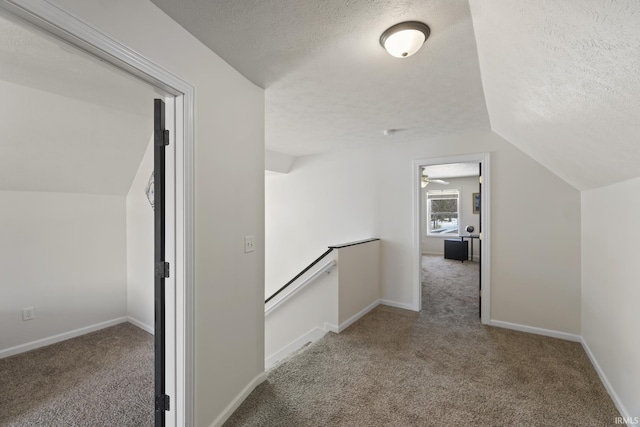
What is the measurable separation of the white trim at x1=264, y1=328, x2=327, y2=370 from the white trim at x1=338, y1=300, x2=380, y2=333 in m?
0.21

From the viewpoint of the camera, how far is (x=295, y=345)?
3.46 meters

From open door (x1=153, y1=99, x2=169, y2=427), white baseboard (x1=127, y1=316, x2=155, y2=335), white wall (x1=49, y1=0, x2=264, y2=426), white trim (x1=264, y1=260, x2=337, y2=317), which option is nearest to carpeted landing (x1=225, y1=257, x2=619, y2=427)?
white wall (x1=49, y1=0, x2=264, y2=426)

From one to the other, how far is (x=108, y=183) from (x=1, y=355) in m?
1.84

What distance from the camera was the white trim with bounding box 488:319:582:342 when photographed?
282cm

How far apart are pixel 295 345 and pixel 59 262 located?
2.78 m

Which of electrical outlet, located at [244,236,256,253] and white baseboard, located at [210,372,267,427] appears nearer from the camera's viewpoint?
white baseboard, located at [210,372,267,427]

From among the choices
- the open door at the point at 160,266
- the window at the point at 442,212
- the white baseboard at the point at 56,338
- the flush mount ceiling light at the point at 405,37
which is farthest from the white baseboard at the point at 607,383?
the window at the point at 442,212

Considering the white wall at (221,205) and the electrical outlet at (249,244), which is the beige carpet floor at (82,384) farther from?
the electrical outlet at (249,244)

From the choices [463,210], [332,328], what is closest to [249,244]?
[332,328]

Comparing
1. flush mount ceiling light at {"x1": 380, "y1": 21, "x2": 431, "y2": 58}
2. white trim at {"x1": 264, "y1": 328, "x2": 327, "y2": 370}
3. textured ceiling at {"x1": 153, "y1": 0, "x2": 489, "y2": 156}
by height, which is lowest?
white trim at {"x1": 264, "y1": 328, "x2": 327, "y2": 370}

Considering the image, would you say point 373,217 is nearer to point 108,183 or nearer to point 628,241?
point 628,241

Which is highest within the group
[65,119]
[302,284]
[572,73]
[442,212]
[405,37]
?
[405,37]

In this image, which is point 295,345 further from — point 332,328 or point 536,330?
point 536,330

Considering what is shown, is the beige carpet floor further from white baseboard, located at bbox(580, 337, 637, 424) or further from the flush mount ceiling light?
white baseboard, located at bbox(580, 337, 637, 424)
